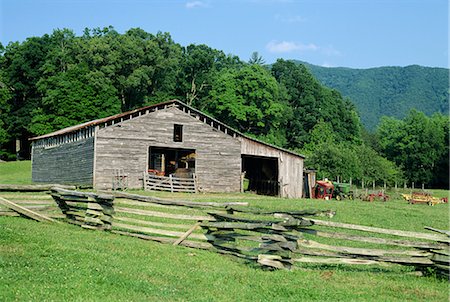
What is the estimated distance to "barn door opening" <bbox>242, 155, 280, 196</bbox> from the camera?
4566 cm

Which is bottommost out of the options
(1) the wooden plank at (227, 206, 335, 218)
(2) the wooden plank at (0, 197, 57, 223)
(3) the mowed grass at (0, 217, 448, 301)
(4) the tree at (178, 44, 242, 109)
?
(3) the mowed grass at (0, 217, 448, 301)

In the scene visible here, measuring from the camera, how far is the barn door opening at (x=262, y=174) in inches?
1797

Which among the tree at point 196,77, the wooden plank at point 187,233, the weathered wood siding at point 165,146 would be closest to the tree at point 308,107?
the tree at point 196,77

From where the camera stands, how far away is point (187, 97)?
83.6m

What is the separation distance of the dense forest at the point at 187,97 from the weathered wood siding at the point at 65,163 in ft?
67.9

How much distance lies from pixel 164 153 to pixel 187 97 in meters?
38.9

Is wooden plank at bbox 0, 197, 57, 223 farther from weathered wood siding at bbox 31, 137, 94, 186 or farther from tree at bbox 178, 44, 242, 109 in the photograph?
tree at bbox 178, 44, 242, 109

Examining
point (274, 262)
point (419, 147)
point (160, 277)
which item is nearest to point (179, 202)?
point (274, 262)

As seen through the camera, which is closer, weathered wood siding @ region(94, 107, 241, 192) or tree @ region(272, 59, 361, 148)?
weathered wood siding @ region(94, 107, 241, 192)

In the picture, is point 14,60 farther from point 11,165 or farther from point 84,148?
point 84,148

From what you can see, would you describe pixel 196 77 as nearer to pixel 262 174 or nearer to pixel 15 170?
pixel 15 170

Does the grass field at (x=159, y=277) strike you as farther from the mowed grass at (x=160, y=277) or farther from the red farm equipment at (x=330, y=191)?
the red farm equipment at (x=330, y=191)

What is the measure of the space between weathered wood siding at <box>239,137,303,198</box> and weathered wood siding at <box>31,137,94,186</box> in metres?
11.7

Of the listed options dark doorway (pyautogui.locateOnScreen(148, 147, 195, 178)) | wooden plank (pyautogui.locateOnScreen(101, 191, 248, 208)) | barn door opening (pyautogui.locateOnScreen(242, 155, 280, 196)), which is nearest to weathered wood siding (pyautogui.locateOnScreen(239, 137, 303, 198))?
barn door opening (pyautogui.locateOnScreen(242, 155, 280, 196))
